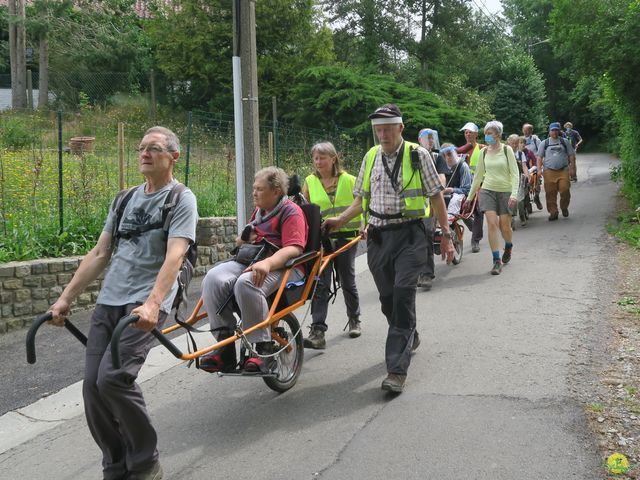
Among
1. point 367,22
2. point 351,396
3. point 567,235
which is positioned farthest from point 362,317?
point 367,22

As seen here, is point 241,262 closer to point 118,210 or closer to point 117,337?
point 118,210

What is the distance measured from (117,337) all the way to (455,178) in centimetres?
846

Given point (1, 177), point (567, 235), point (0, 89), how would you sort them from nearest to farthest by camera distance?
point (1, 177) < point (567, 235) < point (0, 89)

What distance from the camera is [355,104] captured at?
888 inches

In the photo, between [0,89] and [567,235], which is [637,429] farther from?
[0,89]

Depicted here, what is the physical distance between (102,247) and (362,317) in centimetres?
404

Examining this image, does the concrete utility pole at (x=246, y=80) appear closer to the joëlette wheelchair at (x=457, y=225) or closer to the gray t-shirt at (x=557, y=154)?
the joëlette wheelchair at (x=457, y=225)

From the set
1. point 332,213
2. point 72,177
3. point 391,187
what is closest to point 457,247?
point 332,213

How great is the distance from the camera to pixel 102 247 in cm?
436

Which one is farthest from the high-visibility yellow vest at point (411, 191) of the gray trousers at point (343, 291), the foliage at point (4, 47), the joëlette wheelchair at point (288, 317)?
the foliage at point (4, 47)

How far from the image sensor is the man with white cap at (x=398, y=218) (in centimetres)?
554

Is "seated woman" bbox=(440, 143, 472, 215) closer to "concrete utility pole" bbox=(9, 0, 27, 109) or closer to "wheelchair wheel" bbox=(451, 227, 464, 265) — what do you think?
"wheelchair wheel" bbox=(451, 227, 464, 265)

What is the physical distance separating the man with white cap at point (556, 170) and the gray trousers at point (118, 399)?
1288cm

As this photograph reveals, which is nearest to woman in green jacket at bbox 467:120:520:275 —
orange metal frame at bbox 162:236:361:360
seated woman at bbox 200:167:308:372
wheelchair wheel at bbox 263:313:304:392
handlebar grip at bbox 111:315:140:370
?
orange metal frame at bbox 162:236:361:360
